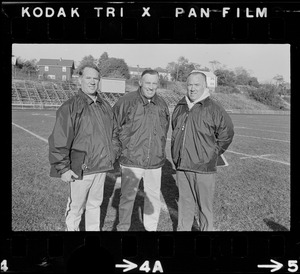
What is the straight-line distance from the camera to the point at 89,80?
8.00 ft

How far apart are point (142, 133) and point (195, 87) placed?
59 cm

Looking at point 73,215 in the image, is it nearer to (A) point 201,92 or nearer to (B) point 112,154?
(B) point 112,154

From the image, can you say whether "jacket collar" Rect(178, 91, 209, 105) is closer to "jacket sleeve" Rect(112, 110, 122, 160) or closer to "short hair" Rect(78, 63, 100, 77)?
"jacket sleeve" Rect(112, 110, 122, 160)

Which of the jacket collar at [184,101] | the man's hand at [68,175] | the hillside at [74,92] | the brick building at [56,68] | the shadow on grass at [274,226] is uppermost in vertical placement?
the brick building at [56,68]

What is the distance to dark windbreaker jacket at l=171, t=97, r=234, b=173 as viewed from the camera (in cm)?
252

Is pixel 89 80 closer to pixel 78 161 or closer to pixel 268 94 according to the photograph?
pixel 78 161

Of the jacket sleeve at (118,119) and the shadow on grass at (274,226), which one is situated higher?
the jacket sleeve at (118,119)

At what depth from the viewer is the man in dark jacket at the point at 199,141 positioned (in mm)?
2521

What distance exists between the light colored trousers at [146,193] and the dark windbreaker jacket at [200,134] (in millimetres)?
267

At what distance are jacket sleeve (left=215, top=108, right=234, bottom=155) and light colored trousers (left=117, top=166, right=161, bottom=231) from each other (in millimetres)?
593

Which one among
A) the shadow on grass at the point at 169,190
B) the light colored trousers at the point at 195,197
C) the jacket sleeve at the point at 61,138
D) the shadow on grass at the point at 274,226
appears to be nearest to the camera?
the jacket sleeve at the point at 61,138
